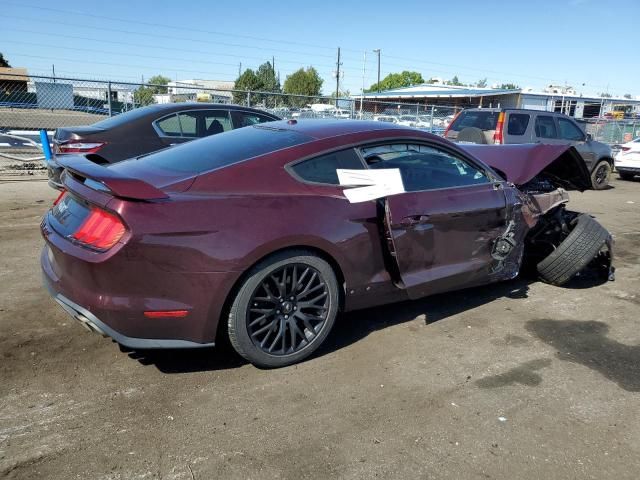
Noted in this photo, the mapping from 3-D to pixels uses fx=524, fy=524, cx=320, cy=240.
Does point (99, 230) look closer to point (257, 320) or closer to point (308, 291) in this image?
point (257, 320)

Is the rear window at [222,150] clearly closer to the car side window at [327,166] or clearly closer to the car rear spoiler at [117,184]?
the car side window at [327,166]

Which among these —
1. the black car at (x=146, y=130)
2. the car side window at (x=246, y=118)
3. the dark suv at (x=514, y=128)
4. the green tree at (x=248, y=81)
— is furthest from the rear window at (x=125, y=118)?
the green tree at (x=248, y=81)

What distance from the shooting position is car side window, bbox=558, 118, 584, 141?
38.5ft

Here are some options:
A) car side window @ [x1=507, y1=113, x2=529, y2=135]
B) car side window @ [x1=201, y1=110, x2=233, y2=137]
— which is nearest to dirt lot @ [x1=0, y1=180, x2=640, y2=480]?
car side window @ [x1=201, y1=110, x2=233, y2=137]

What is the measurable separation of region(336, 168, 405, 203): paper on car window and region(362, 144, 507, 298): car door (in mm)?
72

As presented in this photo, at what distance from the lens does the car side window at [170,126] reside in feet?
24.2

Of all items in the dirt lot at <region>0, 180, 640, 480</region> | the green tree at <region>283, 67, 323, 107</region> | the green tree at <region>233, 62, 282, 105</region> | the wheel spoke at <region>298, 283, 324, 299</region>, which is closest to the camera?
the dirt lot at <region>0, 180, 640, 480</region>

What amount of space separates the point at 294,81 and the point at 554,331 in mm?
80956

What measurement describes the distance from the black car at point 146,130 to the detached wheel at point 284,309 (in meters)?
4.54

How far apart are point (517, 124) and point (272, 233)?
9.28 m

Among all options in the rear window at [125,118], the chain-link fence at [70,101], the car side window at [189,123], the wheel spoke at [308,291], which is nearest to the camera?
the wheel spoke at [308,291]

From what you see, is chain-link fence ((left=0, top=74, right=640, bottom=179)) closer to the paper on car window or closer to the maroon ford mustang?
A: the maroon ford mustang

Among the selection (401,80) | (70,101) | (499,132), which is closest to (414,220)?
(499,132)

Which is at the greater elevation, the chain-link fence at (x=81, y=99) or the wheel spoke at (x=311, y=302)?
the chain-link fence at (x=81, y=99)
